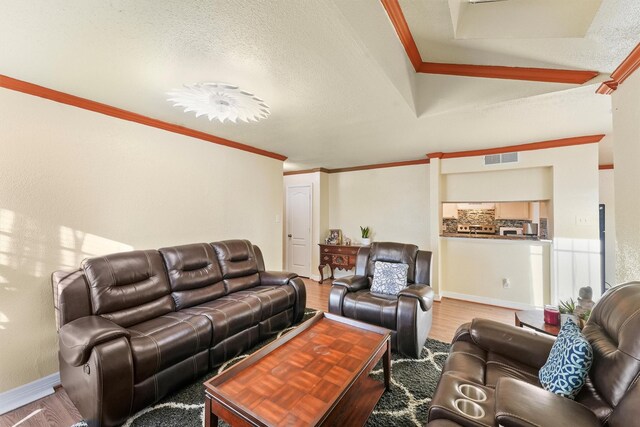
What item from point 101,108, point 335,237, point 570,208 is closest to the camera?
point 101,108

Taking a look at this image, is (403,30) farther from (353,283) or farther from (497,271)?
(497,271)

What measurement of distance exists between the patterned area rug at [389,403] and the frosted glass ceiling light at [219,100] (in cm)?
213

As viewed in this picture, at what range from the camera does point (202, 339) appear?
2018mm

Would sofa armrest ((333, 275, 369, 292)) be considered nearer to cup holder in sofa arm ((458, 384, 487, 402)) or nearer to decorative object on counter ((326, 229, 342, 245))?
cup holder in sofa arm ((458, 384, 487, 402))

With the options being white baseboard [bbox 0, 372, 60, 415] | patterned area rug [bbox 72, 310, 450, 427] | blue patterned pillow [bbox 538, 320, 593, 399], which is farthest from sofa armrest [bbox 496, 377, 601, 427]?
white baseboard [bbox 0, 372, 60, 415]

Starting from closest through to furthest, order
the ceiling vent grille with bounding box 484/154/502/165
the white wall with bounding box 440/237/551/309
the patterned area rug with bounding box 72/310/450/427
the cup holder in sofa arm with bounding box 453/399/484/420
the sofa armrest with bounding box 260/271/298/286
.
A: the cup holder in sofa arm with bounding box 453/399/484/420, the patterned area rug with bounding box 72/310/450/427, the sofa armrest with bounding box 260/271/298/286, the white wall with bounding box 440/237/551/309, the ceiling vent grille with bounding box 484/154/502/165

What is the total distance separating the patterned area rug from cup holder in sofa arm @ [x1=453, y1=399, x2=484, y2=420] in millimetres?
661

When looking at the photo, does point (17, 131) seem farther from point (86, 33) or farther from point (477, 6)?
point (477, 6)

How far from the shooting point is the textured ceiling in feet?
4.20

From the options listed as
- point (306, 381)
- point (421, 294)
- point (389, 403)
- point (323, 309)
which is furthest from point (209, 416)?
point (323, 309)

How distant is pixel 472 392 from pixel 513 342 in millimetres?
630

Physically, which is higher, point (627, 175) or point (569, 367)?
point (627, 175)

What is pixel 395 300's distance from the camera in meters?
2.56

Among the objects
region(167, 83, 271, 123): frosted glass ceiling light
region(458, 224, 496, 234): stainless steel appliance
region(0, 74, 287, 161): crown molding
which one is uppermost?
region(0, 74, 287, 161): crown molding
